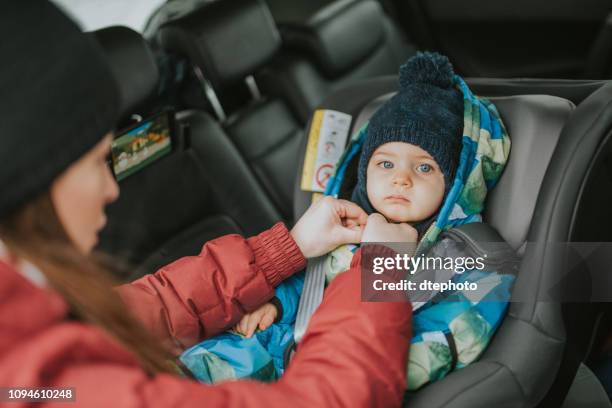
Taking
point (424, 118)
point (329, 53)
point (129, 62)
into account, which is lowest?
point (329, 53)

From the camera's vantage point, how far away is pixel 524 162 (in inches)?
48.5

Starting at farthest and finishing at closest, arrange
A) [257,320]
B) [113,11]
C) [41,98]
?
1. [113,11]
2. [257,320]
3. [41,98]

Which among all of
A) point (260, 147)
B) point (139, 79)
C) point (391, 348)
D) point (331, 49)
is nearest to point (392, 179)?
point (391, 348)

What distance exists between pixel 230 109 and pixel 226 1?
0.45m

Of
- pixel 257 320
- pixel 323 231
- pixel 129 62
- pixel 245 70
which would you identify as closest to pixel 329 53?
pixel 245 70

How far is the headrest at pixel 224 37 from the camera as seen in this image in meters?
1.84

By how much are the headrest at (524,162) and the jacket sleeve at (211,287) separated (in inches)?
16.7

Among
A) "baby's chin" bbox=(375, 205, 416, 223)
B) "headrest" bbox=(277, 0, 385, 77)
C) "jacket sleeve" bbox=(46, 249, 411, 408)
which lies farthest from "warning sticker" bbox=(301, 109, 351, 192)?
"headrest" bbox=(277, 0, 385, 77)

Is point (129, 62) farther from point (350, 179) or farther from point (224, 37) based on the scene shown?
point (350, 179)

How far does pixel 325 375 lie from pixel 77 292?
339mm

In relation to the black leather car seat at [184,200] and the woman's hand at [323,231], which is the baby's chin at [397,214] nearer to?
the woman's hand at [323,231]

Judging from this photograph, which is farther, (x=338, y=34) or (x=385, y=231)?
(x=338, y=34)

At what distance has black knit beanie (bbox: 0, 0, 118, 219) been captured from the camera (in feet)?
2.07

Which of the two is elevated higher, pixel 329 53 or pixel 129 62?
pixel 129 62
